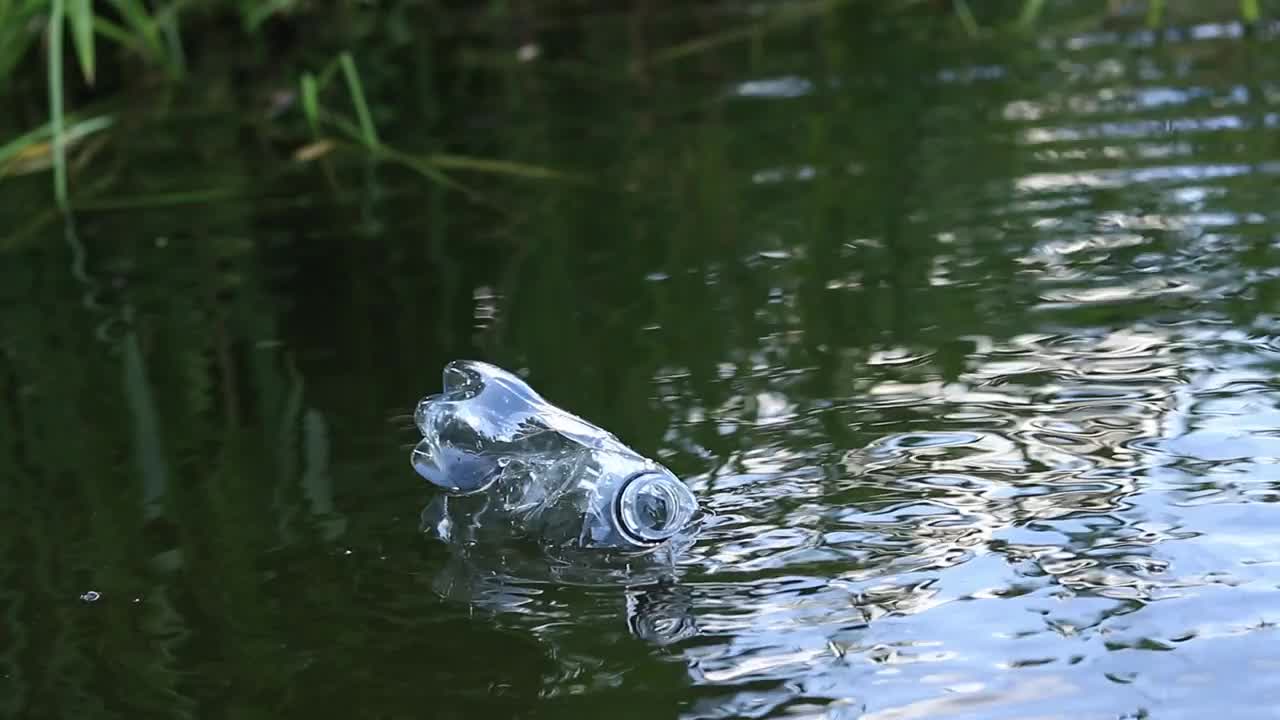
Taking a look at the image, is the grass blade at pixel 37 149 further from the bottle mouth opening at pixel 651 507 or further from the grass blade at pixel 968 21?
the bottle mouth opening at pixel 651 507

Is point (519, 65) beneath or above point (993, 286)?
above

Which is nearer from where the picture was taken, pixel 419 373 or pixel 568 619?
pixel 568 619

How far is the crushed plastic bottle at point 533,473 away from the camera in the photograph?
6.52ft

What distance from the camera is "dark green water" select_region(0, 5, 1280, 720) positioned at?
1783 millimetres

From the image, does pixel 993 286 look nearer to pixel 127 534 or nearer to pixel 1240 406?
pixel 1240 406

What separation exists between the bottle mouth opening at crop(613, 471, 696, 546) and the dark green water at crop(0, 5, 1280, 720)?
5 centimetres

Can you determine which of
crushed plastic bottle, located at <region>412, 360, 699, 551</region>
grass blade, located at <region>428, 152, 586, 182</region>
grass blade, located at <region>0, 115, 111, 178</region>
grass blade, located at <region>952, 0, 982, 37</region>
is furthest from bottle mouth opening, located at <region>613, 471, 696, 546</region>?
grass blade, located at <region>952, 0, 982, 37</region>

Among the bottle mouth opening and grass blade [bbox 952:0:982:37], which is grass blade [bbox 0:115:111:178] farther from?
the bottle mouth opening

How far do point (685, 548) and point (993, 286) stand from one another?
1.09 m

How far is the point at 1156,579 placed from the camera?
1.84m

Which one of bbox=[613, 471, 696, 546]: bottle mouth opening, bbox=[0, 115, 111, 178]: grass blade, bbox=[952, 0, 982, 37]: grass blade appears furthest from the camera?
bbox=[952, 0, 982, 37]: grass blade

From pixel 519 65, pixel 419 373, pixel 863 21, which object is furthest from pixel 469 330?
pixel 863 21


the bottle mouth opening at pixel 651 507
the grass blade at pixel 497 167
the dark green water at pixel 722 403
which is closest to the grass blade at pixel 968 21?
the dark green water at pixel 722 403

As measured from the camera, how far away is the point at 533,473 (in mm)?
2088
